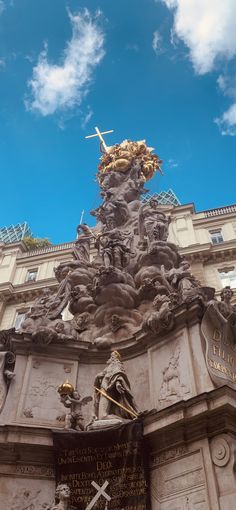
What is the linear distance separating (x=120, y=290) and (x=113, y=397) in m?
3.49

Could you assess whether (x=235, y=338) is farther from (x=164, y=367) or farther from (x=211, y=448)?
(x=211, y=448)

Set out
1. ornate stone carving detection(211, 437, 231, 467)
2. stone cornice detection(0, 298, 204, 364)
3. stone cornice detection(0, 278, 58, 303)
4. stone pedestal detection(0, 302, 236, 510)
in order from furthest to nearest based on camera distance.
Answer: stone cornice detection(0, 278, 58, 303), stone cornice detection(0, 298, 204, 364), stone pedestal detection(0, 302, 236, 510), ornate stone carving detection(211, 437, 231, 467)

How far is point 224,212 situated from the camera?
3130cm

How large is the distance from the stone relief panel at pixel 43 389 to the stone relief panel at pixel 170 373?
1.90 meters

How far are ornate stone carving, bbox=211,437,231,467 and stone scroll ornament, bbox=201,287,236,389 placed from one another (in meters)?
1.49

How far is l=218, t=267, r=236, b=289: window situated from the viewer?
986 inches

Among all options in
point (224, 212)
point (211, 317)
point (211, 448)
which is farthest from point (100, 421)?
point (224, 212)

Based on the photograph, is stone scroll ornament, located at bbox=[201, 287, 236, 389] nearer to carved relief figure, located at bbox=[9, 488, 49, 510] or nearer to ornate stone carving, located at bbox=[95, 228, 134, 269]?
ornate stone carving, located at bbox=[95, 228, 134, 269]

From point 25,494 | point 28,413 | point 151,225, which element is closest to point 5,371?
point 28,413

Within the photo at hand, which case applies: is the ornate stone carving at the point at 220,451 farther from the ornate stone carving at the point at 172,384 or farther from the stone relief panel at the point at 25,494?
the stone relief panel at the point at 25,494

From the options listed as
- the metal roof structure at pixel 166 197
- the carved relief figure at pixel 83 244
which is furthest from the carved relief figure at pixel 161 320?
the metal roof structure at pixel 166 197

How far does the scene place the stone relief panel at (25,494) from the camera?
323 inches

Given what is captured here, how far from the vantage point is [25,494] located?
8.34m

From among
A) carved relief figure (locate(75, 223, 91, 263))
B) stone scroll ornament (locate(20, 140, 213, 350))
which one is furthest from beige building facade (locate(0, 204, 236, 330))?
stone scroll ornament (locate(20, 140, 213, 350))
